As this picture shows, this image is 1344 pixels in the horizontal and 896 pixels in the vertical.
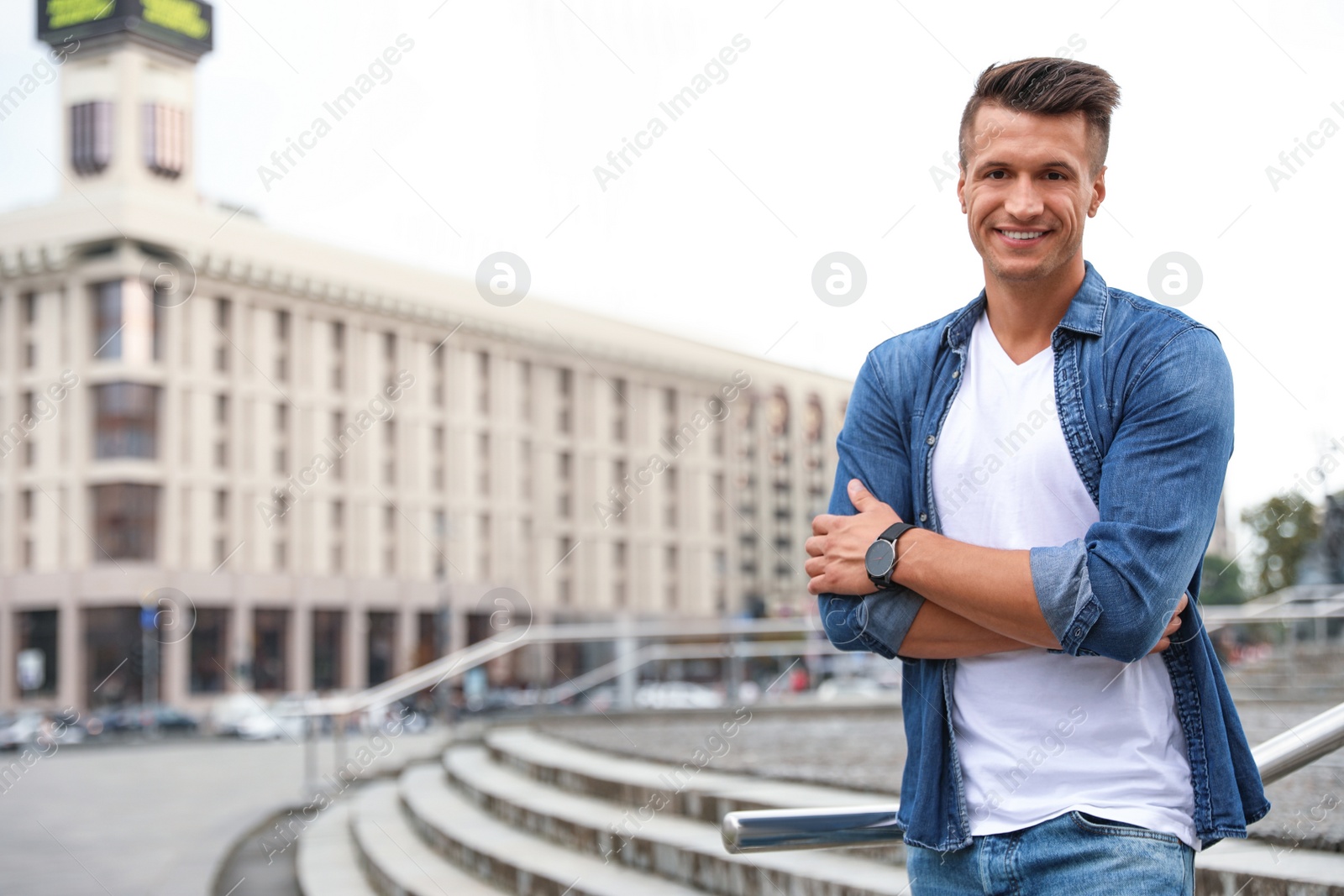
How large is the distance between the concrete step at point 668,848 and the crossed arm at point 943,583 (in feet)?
6.60

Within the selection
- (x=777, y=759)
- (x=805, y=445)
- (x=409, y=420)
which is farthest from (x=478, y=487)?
(x=777, y=759)

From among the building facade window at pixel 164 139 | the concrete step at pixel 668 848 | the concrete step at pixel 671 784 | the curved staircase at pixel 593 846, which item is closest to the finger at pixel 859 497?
the curved staircase at pixel 593 846

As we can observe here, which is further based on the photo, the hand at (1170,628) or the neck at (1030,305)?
the neck at (1030,305)

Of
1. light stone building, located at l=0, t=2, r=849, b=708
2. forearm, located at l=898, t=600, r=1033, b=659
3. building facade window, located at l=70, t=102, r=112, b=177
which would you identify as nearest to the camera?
forearm, located at l=898, t=600, r=1033, b=659

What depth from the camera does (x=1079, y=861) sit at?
164 centimetres

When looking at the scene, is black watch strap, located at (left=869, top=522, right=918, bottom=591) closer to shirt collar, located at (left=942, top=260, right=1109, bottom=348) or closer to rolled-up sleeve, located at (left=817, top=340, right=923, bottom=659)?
rolled-up sleeve, located at (left=817, top=340, right=923, bottom=659)

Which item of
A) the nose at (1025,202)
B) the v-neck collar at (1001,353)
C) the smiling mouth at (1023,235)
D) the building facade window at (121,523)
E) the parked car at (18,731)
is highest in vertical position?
the building facade window at (121,523)

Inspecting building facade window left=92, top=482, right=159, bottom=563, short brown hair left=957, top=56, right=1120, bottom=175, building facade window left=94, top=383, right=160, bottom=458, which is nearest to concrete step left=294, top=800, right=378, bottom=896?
short brown hair left=957, top=56, right=1120, bottom=175

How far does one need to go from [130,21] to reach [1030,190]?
57.8 meters

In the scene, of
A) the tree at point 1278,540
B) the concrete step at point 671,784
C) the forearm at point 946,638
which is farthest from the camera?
the tree at point 1278,540

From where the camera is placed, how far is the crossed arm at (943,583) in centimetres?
170

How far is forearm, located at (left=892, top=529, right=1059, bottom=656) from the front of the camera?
5.54 ft

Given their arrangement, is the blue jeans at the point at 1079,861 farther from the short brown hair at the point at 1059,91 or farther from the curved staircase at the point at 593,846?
the curved staircase at the point at 593,846

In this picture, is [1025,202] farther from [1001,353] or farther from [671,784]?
[671,784]
